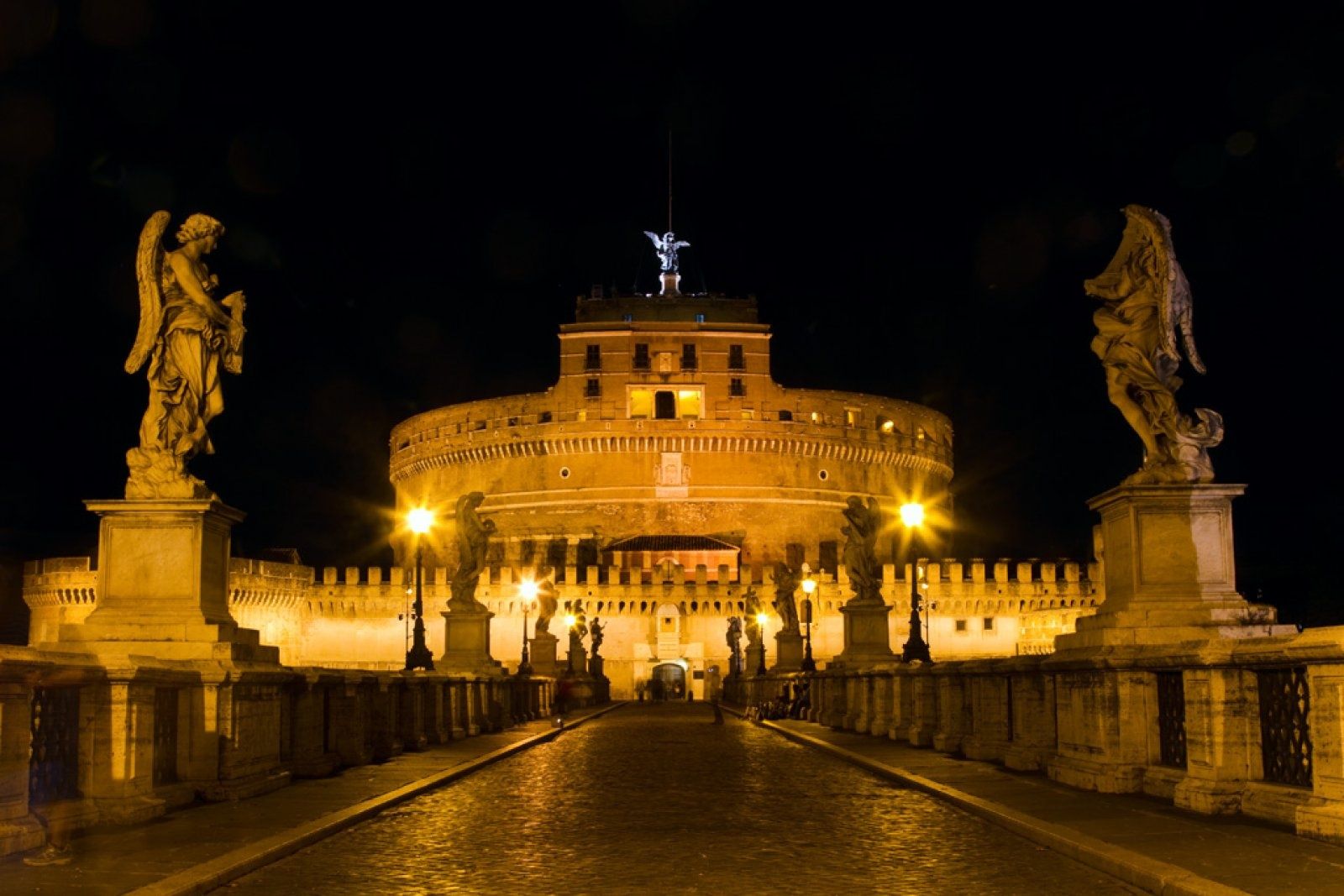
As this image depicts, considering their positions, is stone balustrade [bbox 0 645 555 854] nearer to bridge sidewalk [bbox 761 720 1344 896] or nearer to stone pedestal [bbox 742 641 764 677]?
bridge sidewalk [bbox 761 720 1344 896]

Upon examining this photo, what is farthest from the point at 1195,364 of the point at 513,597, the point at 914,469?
the point at 914,469

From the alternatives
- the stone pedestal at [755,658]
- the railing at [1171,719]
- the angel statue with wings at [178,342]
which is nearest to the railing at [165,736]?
the angel statue with wings at [178,342]

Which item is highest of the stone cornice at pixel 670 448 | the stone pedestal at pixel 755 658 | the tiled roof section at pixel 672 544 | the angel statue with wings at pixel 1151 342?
the stone cornice at pixel 670 448

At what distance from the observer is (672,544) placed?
77375mm

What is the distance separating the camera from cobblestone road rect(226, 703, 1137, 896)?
7777 millimetres

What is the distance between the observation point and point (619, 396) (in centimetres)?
8206

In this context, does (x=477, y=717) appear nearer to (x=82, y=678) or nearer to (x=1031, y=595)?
(x=82, y=678)

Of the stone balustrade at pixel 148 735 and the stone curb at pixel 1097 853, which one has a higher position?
the stone balustrade at pixel 148 735

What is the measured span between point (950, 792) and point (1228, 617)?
2.47 meters

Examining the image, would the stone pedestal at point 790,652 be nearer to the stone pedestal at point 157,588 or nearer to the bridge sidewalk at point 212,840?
the bridge sidewalk at point 212,840

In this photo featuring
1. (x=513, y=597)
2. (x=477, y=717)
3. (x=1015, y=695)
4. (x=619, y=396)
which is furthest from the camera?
(x=619, y=396)

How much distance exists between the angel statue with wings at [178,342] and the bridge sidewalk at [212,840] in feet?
8.23

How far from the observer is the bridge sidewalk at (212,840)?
731cm

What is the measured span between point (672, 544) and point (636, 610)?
755cm
